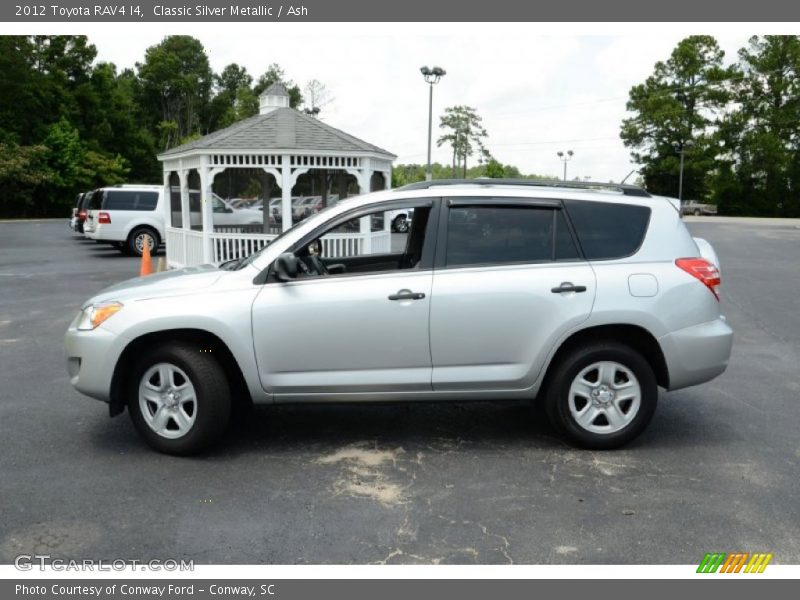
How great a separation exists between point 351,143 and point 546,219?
A: 1005cm

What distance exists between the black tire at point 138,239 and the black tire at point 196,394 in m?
17.1

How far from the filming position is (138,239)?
69.5 feet

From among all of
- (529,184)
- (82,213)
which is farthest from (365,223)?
(82,213)

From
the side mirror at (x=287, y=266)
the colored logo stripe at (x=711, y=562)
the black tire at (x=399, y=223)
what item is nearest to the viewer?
the colored logo stripe at (x=711, y=562)

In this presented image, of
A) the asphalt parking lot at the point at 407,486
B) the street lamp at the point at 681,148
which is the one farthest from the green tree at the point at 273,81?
the asphalt parking lot at the point at 407,486

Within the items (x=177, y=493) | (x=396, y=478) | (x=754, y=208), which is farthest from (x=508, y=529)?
(x=754, y=208)

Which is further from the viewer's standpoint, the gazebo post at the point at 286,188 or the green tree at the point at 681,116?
the green tree at the point at 681,116

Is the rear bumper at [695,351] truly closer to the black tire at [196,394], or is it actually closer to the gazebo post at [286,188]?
the black tire at [196,394]

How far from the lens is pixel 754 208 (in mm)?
62688

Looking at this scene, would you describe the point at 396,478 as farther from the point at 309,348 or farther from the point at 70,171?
the point at 70,171

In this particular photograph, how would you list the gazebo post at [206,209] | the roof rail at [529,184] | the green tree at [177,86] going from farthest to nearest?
the green tree at [177,86] < the gazebo post at [206,209] < the roof rail at [529,184]

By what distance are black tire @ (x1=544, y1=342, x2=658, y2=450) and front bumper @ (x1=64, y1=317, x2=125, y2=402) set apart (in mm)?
2990

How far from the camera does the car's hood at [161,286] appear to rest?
17.0 feet

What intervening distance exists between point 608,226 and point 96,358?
368 cm
